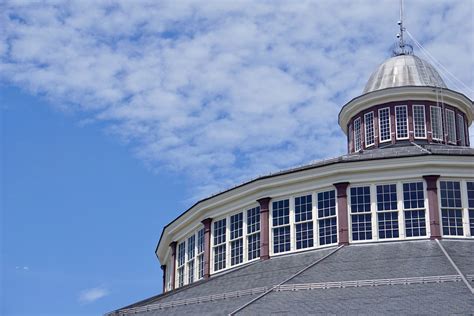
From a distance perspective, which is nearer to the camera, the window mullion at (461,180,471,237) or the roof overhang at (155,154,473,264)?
the window mullion at (461,180,471,237)

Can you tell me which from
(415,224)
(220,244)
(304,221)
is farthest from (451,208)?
(220,244)

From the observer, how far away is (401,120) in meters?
45.1

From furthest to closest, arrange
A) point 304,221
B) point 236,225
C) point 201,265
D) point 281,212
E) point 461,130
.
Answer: point 461,130 → point 201,265 → point 236,225 → point 281,212 → point 304,221

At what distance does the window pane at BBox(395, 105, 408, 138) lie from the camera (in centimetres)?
4466

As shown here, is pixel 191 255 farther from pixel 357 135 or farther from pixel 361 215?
pixel 357 135

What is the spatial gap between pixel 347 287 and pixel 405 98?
17741mm

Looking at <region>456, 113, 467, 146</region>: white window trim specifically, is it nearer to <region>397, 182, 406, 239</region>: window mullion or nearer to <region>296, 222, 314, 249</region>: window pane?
<region>397, 182, 406, 239</region>: window mullion

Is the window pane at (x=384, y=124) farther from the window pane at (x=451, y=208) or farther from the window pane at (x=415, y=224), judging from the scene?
the window pane at (x=415, y=224)

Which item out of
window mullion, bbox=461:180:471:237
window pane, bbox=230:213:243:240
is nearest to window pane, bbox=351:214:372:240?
window mullion, bbox=461:180:471:237

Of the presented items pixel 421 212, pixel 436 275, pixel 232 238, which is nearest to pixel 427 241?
pixel 421 212

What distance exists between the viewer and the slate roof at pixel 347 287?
27.4 meters

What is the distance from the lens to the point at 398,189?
36.7 metres

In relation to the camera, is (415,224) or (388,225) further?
(388,225)

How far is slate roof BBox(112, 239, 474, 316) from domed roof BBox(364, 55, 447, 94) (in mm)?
13561
